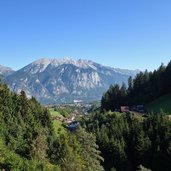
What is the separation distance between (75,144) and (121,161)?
34.8m

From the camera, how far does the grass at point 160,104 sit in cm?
15093

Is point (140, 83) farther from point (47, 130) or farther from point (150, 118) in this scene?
point (47, 130)

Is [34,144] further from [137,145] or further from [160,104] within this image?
[160,104]

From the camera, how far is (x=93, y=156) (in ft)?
234

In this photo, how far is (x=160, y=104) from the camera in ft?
521

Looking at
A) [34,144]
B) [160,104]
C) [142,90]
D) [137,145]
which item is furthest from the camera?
[142,90]

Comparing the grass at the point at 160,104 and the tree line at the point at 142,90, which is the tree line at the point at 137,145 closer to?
the grass at the point at 160,104

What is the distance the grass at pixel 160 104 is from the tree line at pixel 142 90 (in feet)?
18.4

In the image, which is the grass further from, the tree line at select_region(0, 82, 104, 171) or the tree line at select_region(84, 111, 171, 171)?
the tree line at select_region(0, 82, 104, 171)

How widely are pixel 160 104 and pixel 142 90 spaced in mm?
25154

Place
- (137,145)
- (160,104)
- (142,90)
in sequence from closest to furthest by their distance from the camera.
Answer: (137,145)
(160,104)
(142,90)

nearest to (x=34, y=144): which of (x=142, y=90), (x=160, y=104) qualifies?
(x=160, y=104)

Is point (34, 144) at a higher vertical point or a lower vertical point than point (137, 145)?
higher

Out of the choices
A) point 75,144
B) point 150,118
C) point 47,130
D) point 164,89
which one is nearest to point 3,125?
point 47,130
